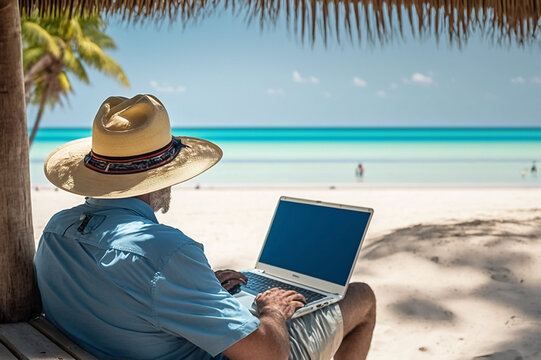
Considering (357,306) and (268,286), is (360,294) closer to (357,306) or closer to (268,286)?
(357,306)

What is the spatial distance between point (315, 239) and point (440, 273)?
223 cm

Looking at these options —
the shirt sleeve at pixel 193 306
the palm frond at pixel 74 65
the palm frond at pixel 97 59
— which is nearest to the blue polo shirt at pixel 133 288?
the shirt sleeve at pixel 193 306

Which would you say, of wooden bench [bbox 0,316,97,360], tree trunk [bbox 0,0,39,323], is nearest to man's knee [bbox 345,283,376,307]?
wooden bench [bbox 0,316,97,360]

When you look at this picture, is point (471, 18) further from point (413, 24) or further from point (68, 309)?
point (68, 309)

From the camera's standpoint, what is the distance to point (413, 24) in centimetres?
358

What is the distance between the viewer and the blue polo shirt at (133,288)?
1330mm

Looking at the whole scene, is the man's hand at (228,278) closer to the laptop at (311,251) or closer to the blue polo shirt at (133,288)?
the laptop at (311,251)

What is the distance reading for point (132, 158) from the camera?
158cm

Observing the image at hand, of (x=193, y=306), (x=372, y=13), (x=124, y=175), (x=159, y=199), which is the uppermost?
(x=372, y=13)

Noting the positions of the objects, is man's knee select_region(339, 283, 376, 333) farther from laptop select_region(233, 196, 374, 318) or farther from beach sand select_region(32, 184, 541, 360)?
beach sand select_region(32, 184, 541, 360)

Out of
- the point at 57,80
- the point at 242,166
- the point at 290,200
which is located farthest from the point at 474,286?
the point at 242,166

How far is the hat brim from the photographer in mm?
1523

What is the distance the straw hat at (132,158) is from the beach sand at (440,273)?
1767 millimetres

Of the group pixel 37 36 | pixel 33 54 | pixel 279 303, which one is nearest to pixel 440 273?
pixel 279 303
